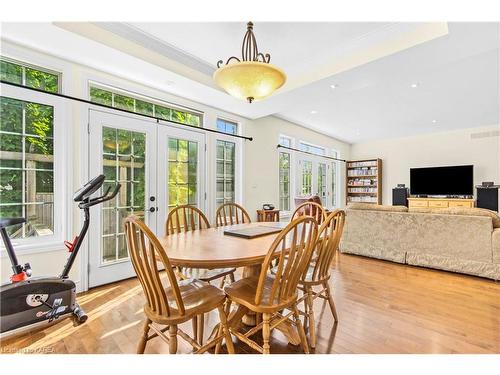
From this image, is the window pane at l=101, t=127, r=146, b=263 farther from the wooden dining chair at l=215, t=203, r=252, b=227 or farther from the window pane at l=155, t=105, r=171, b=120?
the wooden dining chair at l=215, t=203, r=252, b=227

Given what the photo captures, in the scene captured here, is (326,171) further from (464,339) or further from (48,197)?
(48,197)

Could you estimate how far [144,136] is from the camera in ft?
10.5

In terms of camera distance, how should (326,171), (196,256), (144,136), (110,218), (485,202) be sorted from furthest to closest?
1. (326,171)
2. (485,202)
3. (144,136)
4. (110,218)
5. (196,256)

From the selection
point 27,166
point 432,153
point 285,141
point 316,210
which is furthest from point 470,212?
point 27,166

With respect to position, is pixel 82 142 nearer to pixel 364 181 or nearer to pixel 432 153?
pixel 364 181

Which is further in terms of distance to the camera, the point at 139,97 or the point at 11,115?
the point at 139,97

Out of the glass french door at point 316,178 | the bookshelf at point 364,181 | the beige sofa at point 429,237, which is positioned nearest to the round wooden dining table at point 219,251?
the beige sofa at point 429,237

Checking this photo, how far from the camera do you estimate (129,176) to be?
310 centimetres

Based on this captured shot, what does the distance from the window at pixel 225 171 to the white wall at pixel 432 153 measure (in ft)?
17.4

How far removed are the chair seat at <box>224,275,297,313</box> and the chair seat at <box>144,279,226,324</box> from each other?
0.08 metres

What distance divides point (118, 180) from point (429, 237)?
398 cm

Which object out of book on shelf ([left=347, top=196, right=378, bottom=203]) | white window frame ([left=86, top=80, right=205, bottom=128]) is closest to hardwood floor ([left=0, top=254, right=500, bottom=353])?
white window frame ([left=86, top=80, right=205, bottom=128])
